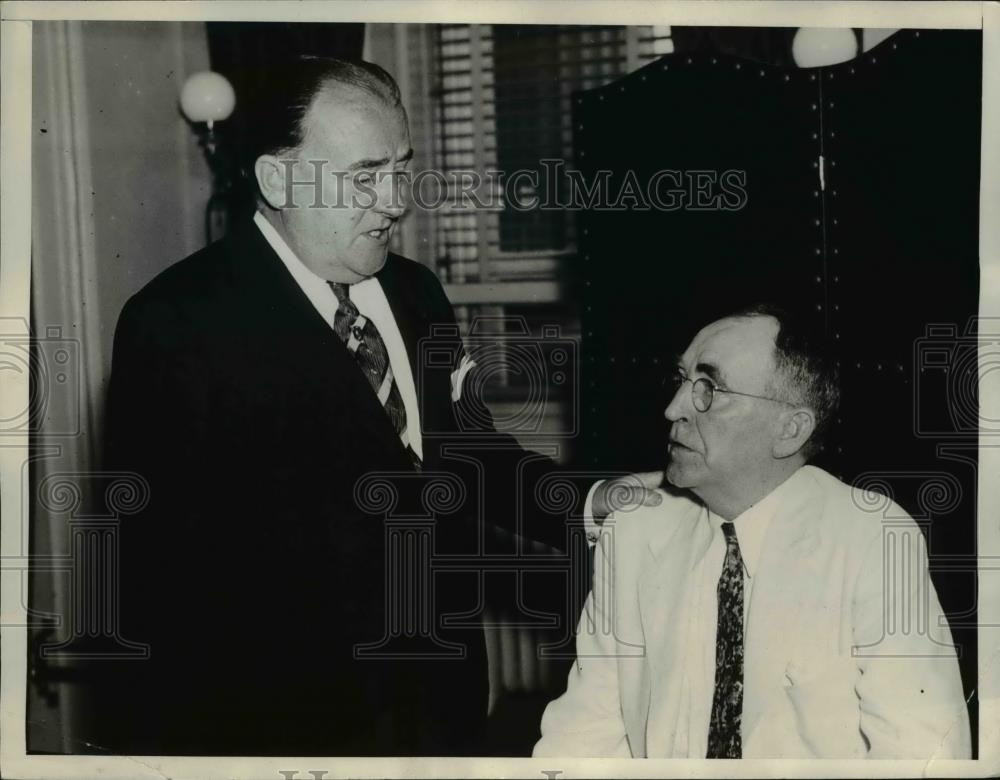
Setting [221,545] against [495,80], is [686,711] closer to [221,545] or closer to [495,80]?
[221,545]

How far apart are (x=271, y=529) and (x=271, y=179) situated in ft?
1.98

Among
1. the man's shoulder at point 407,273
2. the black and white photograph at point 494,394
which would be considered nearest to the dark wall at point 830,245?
the black and white photograph at point 494,394

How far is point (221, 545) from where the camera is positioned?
65.6 inches

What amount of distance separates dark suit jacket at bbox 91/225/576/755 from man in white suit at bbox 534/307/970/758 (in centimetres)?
23

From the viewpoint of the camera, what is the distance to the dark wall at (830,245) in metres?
1.61

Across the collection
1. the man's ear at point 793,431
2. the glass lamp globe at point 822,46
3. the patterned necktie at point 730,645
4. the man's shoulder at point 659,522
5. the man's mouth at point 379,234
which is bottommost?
the patterned necktie at point 730,645

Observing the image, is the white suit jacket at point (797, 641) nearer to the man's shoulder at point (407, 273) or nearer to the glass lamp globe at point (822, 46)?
the man's shoulder at point (407, 273)

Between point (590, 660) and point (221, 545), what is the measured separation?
2.21 ft

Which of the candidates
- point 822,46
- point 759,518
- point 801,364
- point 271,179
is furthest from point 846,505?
point 271,179

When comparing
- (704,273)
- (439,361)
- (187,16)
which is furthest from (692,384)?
(187,16)

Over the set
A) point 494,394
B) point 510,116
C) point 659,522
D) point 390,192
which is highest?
point 510,116

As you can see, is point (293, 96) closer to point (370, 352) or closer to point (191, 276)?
point (191, 276)

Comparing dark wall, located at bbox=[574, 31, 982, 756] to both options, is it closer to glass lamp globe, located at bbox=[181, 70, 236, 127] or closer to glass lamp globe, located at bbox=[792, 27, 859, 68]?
glass lamp globe, located at bbox=[792, 27, 859, 68]

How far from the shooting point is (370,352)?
169 centimetres
